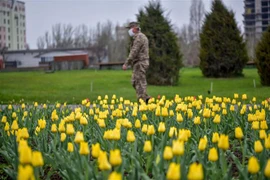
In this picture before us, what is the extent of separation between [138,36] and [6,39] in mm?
99055

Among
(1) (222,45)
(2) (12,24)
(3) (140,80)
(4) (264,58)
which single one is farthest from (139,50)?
(2) (12,24)

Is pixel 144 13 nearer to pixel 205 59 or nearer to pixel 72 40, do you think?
pixel 205 59

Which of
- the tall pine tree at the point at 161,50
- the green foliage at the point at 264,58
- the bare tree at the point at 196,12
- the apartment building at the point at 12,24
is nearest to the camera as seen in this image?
the green foliage at the point at 264,58

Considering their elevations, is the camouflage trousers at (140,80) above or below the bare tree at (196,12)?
below

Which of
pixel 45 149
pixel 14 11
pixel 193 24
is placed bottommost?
pixel 45 149

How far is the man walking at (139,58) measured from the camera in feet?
29.9

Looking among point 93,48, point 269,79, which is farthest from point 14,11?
point 269,79

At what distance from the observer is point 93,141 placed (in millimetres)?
3936

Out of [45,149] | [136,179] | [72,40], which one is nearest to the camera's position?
[136,179]

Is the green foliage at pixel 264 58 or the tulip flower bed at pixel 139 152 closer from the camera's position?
the tulip flower bed at pixel 139 152

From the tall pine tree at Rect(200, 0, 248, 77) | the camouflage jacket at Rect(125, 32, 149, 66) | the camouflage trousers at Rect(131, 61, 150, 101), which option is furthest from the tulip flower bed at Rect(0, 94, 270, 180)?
the tall pine tree at Rect(200, 0, 248, 77)

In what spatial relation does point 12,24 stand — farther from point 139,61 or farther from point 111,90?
point 139,61

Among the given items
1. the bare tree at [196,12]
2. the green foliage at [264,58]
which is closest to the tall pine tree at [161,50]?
the green foliage at [264,58]

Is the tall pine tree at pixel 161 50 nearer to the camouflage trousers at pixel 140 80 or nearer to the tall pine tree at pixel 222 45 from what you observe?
the tall pine tree at pixel 222 45
